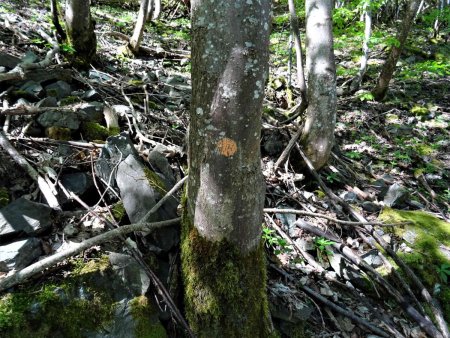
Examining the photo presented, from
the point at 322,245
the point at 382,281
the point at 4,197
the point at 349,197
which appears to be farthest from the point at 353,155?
the point at 4,197

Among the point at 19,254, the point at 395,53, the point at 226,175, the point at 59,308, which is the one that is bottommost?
the point at 59,308

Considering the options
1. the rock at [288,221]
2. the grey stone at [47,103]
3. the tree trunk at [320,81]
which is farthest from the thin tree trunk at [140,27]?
the rock at [288,221]

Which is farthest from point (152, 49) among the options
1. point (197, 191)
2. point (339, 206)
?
point (197, 191)

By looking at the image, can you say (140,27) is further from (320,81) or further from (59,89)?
Answer: (320,81)

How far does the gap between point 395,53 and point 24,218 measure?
862 cm

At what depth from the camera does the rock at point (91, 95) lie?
3.80 metres

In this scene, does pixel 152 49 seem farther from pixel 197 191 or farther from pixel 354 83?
pixel 197 191

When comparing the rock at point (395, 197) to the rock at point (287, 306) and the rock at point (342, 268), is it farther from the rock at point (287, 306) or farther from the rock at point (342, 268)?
the rock at point (287, 306)

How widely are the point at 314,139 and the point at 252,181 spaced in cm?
246

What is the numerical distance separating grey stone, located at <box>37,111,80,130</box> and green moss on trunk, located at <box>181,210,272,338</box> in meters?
1.85

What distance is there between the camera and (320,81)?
4098 mm

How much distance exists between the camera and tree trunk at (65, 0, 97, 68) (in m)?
4.82

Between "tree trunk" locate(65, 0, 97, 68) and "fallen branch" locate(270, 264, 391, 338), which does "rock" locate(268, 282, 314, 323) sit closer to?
"fallen branch" locate(270, 264, 391, 338)

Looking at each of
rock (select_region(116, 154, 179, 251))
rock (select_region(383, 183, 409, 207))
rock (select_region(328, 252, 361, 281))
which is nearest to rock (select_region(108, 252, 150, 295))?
rock (select_region(116, 154, 179, 251))
